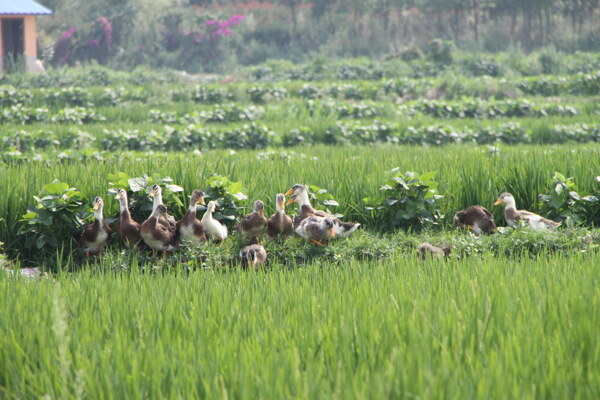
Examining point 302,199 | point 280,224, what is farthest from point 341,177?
point 280,224

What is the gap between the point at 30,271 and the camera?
5.25 meters

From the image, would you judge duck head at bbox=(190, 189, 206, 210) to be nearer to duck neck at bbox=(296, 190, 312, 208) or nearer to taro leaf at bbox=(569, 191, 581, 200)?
duck neck at bbox=(296, 190, 312, 208)

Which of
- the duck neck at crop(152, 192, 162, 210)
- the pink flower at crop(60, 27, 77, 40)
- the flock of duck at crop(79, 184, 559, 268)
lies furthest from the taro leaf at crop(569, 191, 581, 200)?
the pink flower at crop(60, 27, 77, 40)

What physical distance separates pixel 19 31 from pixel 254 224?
76.1 feet

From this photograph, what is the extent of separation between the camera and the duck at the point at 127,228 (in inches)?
225

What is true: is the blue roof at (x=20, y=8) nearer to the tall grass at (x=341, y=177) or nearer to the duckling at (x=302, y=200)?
the tall grass at (x=341, y=177)

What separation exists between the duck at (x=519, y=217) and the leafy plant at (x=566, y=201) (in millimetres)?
298

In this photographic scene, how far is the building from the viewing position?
81.7 feet

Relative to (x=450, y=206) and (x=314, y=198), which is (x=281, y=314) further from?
(x=450, y=206)

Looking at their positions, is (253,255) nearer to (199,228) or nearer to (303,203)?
(199,228)

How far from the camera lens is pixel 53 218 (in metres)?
5.96

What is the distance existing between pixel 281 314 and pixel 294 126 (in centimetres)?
1077

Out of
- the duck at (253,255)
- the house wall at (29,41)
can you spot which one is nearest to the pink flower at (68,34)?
the house wall at (29,41)

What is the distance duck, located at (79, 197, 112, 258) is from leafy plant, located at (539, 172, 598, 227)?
3.59 meters
